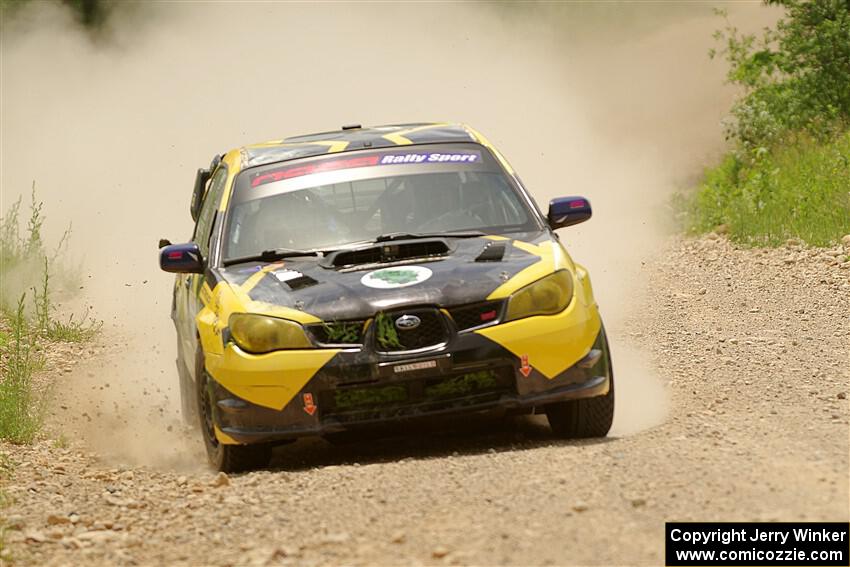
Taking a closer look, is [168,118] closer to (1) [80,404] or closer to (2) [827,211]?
(2) [827,211]

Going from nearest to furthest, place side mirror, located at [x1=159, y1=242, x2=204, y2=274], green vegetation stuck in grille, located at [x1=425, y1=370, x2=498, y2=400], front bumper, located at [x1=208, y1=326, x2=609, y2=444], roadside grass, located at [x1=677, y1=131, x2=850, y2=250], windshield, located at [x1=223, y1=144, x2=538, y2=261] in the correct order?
1. front bumper, located at [x1=208, y1=326, x2=609, y2=444]
2. green vegetation stuck in grille, located at [x1=425, y1=370, x2=498, y2=400]
3. side mirror, located at [x1=159, y1=242, x2=204, y2=274]
4. windshield, located at [x1=223, y1=144, x2=538, y2=261]
5. roadside grass, located at [x1=677, y1=131, x2=850, y2=250]

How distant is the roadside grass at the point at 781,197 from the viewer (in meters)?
16.1

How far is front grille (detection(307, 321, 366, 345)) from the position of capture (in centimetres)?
786

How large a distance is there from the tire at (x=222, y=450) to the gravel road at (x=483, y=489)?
0.40 ft

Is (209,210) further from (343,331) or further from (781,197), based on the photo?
(781,197)

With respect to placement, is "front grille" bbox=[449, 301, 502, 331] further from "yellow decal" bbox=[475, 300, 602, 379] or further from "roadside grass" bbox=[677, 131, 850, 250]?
"roadside grass" bbox=[677, 131, 850, 250]

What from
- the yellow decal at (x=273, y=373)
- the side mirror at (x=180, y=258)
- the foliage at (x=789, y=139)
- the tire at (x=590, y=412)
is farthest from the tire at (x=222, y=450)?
the foliage at (x=789, y=139)

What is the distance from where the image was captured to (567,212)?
9102 mm

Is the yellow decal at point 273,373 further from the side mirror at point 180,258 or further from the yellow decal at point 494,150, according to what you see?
the yellow decal at point 494,150

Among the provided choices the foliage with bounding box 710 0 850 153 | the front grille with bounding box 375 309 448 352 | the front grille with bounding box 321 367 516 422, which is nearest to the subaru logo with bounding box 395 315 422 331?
the front grille with bounding box 375 309 448 352

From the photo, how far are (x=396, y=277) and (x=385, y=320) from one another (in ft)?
1.06

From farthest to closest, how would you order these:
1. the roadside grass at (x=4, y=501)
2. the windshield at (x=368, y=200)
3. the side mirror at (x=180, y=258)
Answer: the windshield at (x=368, y=200) < the side mirror at (x=180, y=258) < the roadside grass at (x=4, y=501)

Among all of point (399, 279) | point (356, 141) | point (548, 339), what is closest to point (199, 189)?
point (356, 141)

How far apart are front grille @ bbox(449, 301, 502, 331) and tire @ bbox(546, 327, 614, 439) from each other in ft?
1.78
